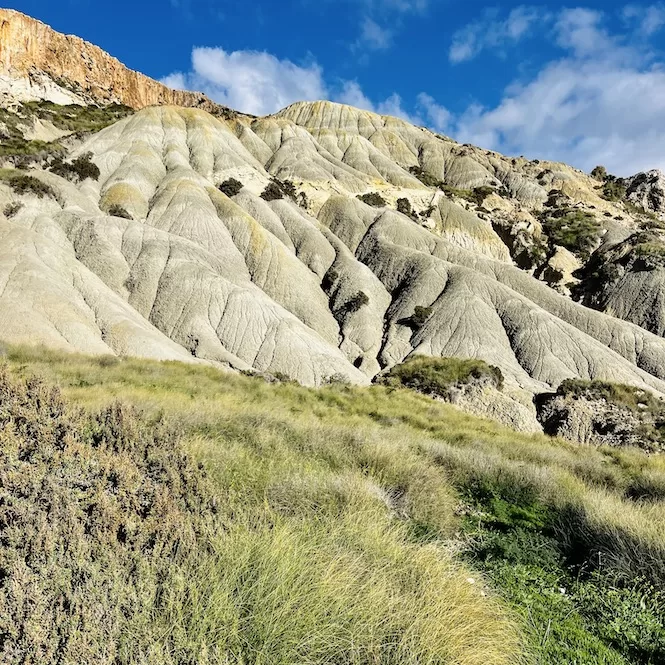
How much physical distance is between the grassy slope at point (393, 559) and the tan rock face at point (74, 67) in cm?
11355

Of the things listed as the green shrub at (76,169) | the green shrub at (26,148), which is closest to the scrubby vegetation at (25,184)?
the green shrub at (76,169)

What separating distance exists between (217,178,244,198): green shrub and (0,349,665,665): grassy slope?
52.4 metres

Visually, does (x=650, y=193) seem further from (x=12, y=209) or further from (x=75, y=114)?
(x=75, y=114)

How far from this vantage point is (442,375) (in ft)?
93.2

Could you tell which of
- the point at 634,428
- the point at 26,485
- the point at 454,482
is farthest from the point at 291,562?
the point at 634,428

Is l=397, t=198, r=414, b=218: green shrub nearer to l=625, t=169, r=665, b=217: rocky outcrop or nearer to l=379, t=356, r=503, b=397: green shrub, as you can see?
l=379, t=356, r=503, b=397: green shrub

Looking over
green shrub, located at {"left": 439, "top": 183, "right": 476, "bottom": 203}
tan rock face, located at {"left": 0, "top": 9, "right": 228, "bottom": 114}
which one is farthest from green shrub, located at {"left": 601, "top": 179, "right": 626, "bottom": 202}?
tan rock face, located at {"left": 0, "top": 9, "right": 228, "bottom": 114}

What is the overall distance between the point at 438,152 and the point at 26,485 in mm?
107051

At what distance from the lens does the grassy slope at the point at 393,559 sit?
337 cm

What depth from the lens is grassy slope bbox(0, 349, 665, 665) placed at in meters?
3.37

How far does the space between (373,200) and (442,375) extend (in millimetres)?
42645

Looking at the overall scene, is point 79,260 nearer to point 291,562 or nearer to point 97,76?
point 291,562

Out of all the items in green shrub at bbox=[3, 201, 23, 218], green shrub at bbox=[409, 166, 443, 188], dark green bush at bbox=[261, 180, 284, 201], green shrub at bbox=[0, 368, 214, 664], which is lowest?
green shrub at bbox=[0, 368, 214, 664]

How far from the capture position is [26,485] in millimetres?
4676
